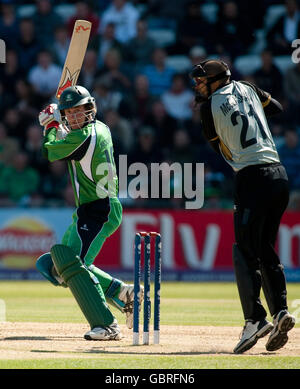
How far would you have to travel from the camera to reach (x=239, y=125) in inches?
266

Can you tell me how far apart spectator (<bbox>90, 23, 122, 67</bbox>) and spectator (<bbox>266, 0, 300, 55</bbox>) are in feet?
9.79

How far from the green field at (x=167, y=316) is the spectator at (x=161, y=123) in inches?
111

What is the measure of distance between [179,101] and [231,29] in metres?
1.71

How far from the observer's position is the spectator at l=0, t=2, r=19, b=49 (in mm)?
17703

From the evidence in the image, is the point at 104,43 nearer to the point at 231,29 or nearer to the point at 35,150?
the point at 231,29

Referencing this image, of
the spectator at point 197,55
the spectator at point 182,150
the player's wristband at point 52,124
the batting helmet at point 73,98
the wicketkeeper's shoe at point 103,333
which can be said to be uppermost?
Answer: the spectator at point 197,55

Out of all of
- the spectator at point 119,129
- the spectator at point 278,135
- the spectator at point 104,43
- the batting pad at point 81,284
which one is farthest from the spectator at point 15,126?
the batting pad at point 81,284

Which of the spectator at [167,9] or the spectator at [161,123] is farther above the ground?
the spectator at [167,9]

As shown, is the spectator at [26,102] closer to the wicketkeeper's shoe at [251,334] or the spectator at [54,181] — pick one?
the spectator at [54,181]

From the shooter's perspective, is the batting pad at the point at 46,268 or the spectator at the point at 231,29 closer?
the batting pad at the point at 46,268

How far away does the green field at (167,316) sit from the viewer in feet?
19.2

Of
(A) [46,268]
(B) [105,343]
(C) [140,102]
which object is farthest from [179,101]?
(B) [105,343]
